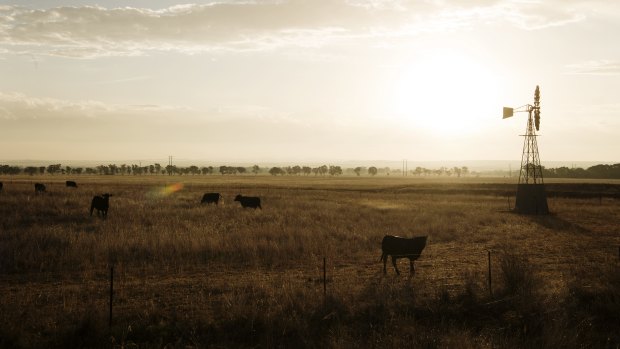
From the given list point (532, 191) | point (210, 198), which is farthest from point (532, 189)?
point (210, 198)

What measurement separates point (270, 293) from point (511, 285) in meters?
6.54

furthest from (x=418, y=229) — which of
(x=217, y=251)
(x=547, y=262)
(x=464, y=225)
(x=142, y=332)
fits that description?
(x=142, y=332)

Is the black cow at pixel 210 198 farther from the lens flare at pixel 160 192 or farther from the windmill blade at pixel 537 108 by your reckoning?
the windmill blade at pixel 537 108

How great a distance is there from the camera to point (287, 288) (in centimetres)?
1335

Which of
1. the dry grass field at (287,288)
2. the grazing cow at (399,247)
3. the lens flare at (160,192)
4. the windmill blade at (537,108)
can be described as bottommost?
the dry grass field at (287,288)

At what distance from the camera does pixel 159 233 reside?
71.3ft

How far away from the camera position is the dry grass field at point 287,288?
1034 centimetres

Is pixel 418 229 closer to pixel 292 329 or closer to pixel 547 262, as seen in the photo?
pixel 547 262

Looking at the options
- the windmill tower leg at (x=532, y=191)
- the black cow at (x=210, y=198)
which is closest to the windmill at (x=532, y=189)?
the windmill tower leg at (x=532, y=191)

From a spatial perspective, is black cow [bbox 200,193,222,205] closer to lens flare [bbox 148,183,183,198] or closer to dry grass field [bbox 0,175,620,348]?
lens flare [bbox 148,183,183,198]

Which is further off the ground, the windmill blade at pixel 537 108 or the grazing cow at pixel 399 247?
the windmill blade at pixel 537 108

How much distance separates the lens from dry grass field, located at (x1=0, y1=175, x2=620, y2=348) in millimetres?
10344

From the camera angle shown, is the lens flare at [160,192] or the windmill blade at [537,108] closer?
the windmill blade at [537,108]

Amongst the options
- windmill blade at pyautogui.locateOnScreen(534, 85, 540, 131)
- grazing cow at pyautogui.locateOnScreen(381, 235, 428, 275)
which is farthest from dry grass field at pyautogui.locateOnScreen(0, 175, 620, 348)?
windmill blade at pyautogui.locateOnScreen(534, 85, 540, 131)
